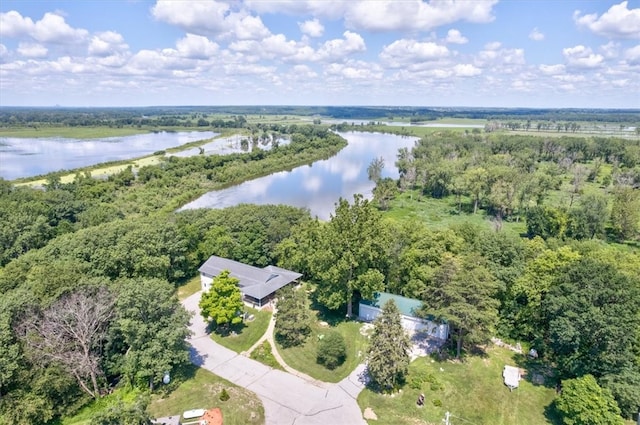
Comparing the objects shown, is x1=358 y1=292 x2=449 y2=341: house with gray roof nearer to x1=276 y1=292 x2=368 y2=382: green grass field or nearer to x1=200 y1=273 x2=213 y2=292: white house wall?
x1=276 y1=292 x2=368 y2=382: green grass field

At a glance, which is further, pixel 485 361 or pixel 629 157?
pixel 629 157

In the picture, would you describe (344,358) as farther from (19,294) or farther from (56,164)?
(56,164)

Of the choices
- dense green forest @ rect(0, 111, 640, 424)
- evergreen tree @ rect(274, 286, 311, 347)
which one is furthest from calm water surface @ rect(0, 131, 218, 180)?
evergreen tree @ rect(274, 286, 311, 347)

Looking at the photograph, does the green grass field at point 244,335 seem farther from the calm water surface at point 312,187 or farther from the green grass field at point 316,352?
the calm water surface at point 312,187

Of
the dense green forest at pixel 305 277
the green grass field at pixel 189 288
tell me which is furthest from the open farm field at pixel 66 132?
the green grass field at pixel 189 288

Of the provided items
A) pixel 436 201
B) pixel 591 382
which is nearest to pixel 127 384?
pixel 591 382

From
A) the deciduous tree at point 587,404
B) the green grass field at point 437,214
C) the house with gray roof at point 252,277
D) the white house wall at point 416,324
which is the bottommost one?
the green grass field at point 437,214
